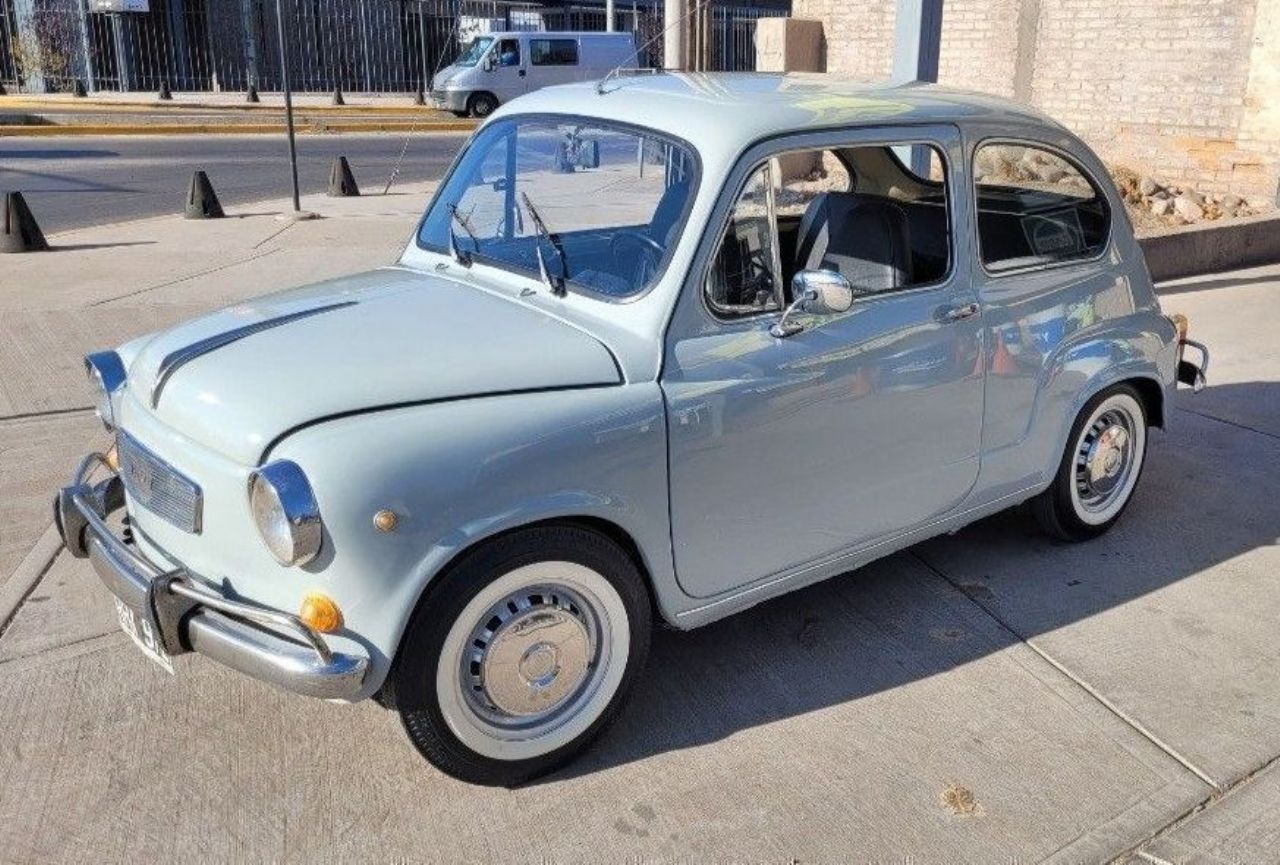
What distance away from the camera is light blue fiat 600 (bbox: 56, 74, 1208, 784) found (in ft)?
9.39

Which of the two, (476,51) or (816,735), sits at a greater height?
(476,51)

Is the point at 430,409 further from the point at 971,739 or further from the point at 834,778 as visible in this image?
the point at 971,739

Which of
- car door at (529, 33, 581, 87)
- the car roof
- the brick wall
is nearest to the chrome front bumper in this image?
the car roof

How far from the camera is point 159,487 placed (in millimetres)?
3129

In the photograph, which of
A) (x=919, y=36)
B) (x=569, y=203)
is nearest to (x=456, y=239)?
(x=569, y=203)

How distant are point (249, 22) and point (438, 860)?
104ft

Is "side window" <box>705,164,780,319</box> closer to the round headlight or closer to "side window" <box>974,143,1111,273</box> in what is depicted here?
"side window" <box>974,143,1111,273</box>

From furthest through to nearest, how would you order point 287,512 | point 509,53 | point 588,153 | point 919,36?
1. point 509,53
2. point 919,36
3. point 588,153
4. point 287,512

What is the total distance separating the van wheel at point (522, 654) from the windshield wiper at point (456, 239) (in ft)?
4.21

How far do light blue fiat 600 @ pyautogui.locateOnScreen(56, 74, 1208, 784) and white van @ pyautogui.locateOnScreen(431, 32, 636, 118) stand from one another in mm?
22555

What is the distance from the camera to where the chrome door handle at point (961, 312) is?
3855 mm

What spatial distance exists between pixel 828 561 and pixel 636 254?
1173mm

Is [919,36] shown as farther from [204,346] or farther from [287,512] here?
[287,512]

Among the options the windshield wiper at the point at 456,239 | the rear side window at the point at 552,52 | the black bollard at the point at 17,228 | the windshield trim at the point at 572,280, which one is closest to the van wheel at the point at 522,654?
the windshield trim at the point at 572,280
